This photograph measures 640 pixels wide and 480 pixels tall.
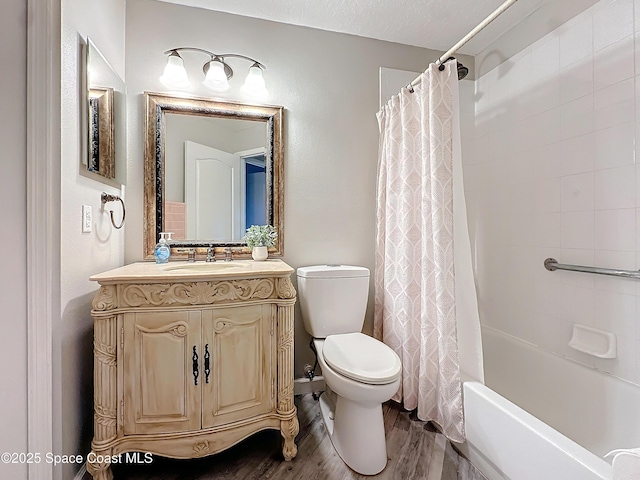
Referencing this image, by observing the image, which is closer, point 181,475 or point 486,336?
point 181,475

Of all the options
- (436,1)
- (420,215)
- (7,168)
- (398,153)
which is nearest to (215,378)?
(7,168)

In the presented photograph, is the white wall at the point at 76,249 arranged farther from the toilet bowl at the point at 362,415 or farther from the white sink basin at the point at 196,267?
the toilet bowl at the point at 362,415

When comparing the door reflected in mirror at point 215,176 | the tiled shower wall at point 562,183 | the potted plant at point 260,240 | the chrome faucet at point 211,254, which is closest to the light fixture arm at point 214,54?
the door reflected in mirror at point 215,176

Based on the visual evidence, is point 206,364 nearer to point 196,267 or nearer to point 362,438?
point 196,267

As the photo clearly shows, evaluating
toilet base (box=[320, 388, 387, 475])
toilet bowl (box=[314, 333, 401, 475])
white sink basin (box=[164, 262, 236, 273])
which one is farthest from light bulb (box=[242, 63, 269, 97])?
toilet base (box=[320, 388, 387, 475])

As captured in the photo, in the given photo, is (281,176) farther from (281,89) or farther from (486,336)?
(486,336)

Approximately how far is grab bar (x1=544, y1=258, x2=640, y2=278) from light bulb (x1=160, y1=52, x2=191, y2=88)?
2.39m

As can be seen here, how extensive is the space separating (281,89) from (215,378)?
1738mm

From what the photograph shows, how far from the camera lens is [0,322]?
1.08 meters

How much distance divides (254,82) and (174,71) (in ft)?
1.48

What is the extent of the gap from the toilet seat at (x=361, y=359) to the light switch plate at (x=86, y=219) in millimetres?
1238

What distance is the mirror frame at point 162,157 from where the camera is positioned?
71.3 inches

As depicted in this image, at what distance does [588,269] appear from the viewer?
1551mm

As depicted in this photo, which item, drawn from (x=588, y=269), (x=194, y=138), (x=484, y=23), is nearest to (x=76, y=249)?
(x=194, y=138)
